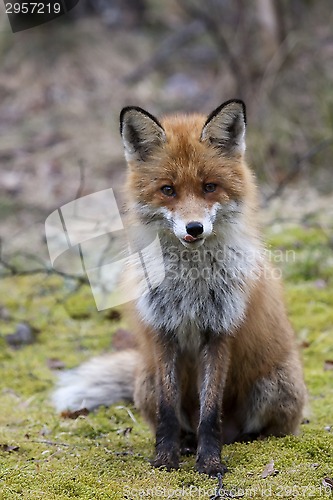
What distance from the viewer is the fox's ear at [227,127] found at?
149 inches

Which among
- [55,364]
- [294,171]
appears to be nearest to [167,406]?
[55,364]

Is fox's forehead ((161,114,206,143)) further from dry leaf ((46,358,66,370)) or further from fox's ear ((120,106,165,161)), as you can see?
dry leaf ((46,358,66,370))

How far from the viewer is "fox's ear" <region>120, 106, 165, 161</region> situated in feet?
12.4

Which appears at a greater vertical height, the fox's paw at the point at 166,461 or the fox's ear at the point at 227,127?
the fox's ear at the point at 227,127

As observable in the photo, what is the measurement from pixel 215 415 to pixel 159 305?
2.38ft

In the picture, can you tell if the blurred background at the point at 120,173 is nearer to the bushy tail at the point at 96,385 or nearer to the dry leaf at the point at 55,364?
the dry leaf at the point at 55,364

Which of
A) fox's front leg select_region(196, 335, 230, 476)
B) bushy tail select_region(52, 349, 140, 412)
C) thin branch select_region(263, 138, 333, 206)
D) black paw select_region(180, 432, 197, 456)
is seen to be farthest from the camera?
thin branch select_region(263, 138, 333, 206)

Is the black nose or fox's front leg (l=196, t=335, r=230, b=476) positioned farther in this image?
fox's front leg (l=196, t=335, r=230, b=476)

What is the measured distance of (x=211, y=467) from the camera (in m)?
3.49

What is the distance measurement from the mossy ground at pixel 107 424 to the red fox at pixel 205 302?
0.24 metres

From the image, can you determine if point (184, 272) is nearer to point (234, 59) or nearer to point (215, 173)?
point (215, 173)

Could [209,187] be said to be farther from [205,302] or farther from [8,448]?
[8,448]

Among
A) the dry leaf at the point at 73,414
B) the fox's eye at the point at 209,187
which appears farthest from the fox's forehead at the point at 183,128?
the dry leaf at the point at 73,414

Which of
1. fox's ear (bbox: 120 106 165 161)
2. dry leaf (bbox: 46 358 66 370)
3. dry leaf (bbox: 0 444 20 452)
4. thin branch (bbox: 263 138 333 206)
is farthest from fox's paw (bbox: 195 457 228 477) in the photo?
thin branch (bbox: 263 138 333 206)
